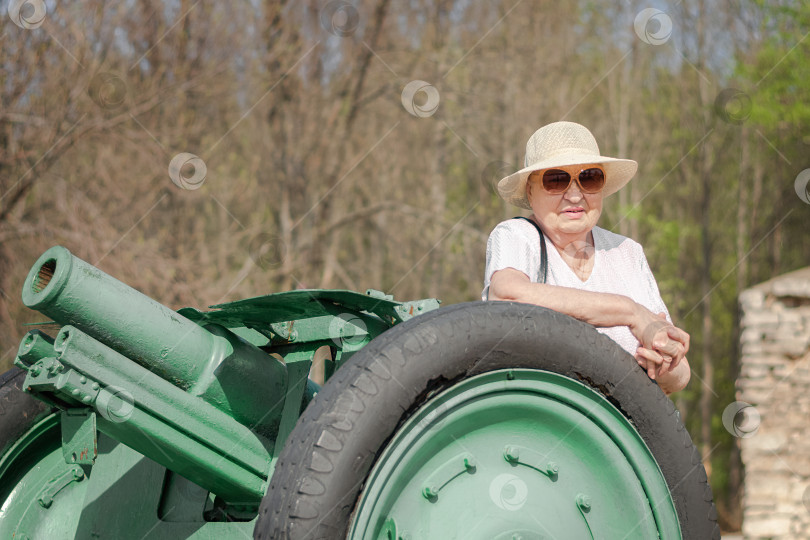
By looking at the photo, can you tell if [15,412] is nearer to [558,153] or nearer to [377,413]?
[377,413]

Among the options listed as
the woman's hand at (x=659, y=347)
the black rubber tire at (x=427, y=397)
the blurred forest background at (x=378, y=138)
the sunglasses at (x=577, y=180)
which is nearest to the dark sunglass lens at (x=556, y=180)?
the sunglasses at (x=577, y=180)

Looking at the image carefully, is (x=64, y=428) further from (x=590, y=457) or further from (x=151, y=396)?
(x=590, y=457)

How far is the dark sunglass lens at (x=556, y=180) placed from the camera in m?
2.71

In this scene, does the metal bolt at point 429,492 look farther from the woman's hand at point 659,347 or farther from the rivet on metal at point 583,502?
the woman's hand at point 659,347

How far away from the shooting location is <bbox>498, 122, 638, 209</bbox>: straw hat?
2668 mm

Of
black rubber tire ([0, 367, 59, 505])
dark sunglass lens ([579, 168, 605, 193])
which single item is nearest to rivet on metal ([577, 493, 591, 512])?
dark sunglass lens ([579, 168, 605, 193])

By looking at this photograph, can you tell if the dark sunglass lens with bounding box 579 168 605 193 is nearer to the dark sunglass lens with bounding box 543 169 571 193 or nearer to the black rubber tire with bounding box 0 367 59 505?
the dark sunglass lens with bounding box 543 169 571 193

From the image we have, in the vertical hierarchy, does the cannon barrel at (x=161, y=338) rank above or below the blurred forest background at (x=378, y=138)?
below

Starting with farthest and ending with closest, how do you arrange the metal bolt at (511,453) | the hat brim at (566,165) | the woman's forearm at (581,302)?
1. the hat brim at (566,165)
2. the woman's forearm at (581,302)
3. the metal bolt at (511,453)

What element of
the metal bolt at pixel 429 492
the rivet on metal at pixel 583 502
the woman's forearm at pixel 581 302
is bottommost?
the metal bolt at pixel 429 492

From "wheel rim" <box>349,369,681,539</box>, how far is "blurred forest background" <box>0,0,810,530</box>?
432 cm

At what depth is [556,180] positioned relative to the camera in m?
2.71

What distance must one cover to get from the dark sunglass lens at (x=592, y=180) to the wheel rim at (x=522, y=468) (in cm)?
100

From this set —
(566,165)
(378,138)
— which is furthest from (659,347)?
(378,138)
